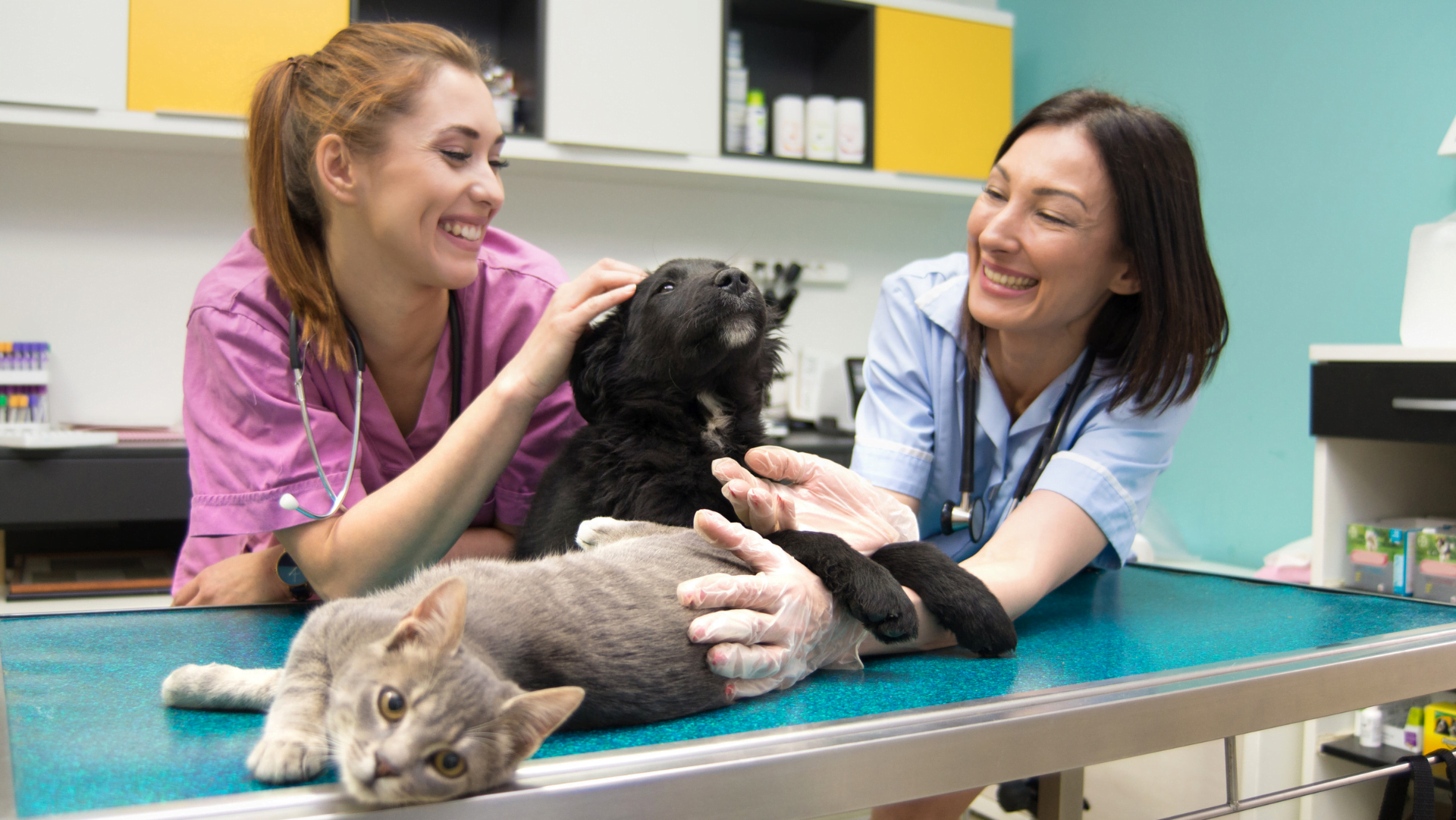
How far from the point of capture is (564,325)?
1107 millimetres

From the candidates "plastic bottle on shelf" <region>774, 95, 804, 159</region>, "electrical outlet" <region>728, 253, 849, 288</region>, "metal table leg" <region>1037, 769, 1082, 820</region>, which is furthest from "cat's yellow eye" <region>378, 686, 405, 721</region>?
"electrical outlet" <region>728, 253, 849, 288</region>

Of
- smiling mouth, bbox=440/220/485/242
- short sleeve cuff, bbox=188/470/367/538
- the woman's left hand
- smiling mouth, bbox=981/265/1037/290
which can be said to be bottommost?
the woman's left hand

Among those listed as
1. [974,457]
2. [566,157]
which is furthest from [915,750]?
[566,157]

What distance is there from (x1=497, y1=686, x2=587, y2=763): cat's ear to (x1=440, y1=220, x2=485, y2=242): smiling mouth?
82 cm

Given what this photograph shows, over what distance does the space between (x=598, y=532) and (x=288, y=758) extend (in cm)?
39

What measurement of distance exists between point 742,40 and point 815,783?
Answer: 9.97 ft

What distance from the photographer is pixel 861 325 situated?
3.55 meters

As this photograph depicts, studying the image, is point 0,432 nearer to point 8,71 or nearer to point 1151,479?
point 8,71

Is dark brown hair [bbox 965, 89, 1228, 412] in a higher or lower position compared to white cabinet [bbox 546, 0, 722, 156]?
lower

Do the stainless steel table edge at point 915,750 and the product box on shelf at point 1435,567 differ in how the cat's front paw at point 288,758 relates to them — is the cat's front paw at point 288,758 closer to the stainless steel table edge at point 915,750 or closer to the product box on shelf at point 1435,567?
the stainless steel table edge at point 915,750

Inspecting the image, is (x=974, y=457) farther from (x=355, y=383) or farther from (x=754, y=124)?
(x=754, y=124)

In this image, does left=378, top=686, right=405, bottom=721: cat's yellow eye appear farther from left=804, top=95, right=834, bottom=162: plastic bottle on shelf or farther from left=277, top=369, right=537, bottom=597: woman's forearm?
left=804, top=95, right=834, bottom=162: plastic bottle on shelf

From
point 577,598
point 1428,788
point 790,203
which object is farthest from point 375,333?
point 790,203

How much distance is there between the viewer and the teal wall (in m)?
2.23
